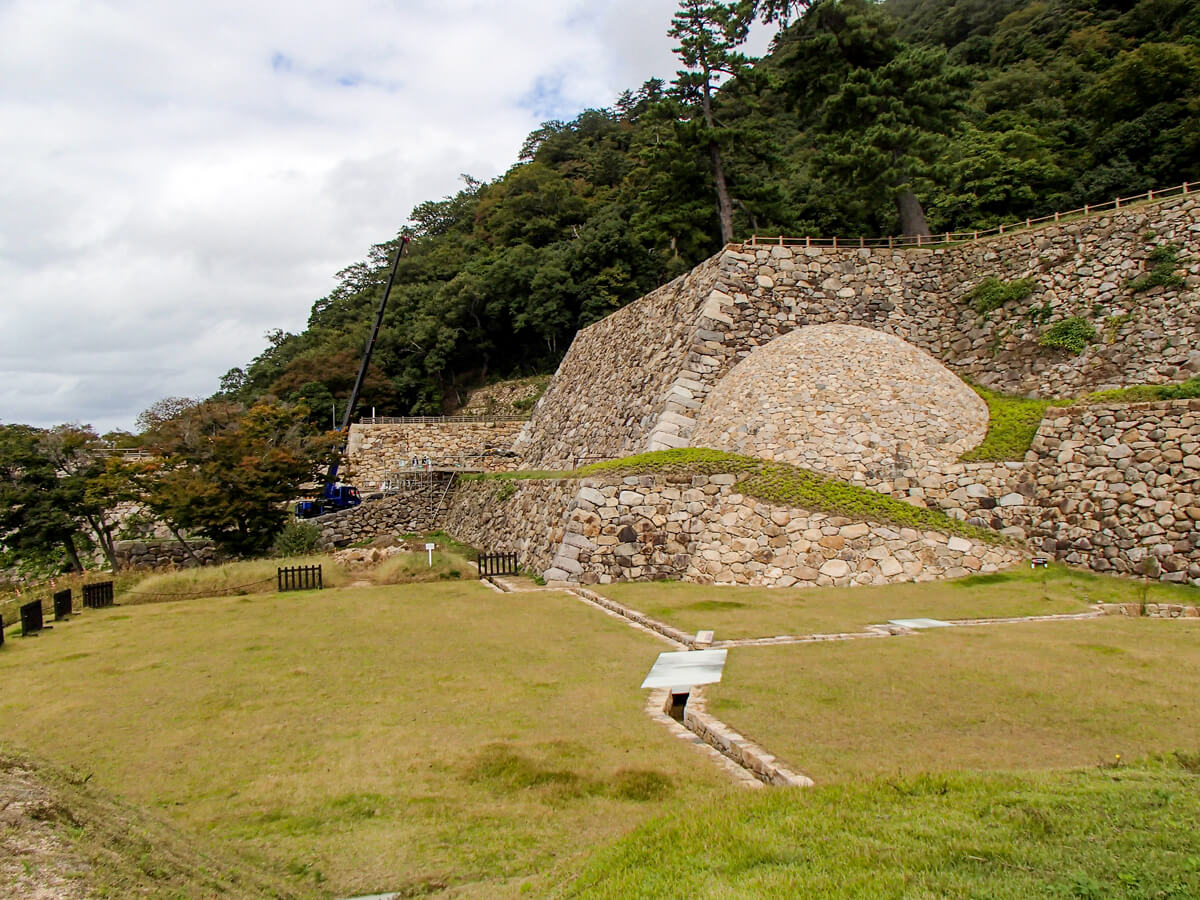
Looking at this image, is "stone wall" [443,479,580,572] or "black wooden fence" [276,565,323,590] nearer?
"black wooden fence" [276,565,323,590]

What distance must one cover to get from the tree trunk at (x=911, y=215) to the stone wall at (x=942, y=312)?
2.81 m

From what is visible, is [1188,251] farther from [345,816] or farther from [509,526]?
[345,816]

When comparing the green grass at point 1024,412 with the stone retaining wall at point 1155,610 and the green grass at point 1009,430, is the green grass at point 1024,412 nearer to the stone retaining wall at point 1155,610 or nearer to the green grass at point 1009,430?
the green grass at point 1009,430

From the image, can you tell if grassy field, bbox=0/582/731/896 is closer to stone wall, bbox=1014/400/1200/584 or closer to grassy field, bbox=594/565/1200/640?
grassy field, bbox=594/565/1200/640

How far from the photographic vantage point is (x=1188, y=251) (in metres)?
17.2

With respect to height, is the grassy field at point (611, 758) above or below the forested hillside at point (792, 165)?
below

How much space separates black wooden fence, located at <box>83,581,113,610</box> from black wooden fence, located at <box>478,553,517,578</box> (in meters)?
8.06

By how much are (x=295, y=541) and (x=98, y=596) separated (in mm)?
7389

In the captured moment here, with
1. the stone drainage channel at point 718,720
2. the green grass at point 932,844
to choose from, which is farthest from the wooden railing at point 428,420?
the green grass at point 932,844

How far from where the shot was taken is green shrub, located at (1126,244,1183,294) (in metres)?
17.1

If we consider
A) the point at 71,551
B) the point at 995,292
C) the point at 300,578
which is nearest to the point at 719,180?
the point at 995,292

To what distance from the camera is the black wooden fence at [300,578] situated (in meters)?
16.5

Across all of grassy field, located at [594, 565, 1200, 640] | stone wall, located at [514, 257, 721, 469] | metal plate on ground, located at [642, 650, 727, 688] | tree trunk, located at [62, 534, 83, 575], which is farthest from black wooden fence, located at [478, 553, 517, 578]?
tree trunk, located at [62, 534, 83, 575]

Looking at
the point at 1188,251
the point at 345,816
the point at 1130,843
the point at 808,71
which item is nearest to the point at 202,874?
the point at 345,816
